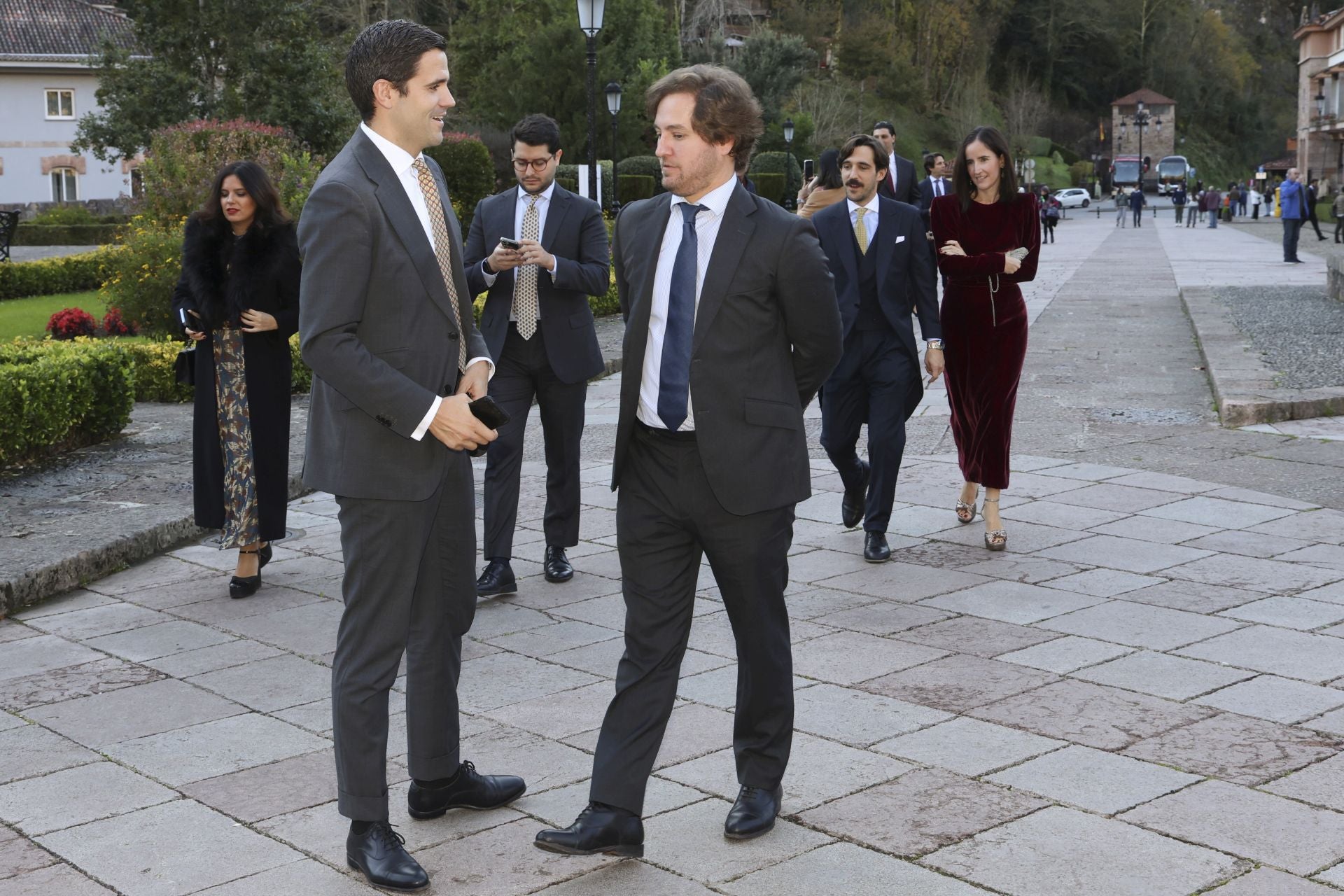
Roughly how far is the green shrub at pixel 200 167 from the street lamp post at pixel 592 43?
13.2ft

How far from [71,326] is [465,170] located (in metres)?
10.6

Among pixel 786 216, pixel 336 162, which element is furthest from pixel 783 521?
pixel 336 162

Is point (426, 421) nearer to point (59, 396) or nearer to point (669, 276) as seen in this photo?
point (669, 276)

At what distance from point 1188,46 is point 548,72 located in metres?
74.7

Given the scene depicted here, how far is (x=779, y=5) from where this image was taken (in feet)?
246

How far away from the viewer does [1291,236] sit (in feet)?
87.2

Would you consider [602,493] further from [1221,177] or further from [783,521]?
[1221,177]

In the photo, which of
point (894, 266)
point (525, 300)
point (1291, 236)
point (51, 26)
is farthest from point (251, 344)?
point (51, 26)

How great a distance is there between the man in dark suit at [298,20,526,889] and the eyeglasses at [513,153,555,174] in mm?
2495

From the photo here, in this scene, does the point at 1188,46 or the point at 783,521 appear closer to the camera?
the point at 783,521

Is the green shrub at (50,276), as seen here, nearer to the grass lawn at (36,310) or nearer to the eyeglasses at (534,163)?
the grass lawn at (36,310)

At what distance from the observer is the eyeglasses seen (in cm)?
595

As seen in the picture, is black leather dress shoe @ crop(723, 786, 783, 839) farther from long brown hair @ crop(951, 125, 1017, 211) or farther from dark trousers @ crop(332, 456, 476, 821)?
long brown hair @ crop(951, 125, 1017, 211)

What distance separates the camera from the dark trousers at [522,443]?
19.8 feet
